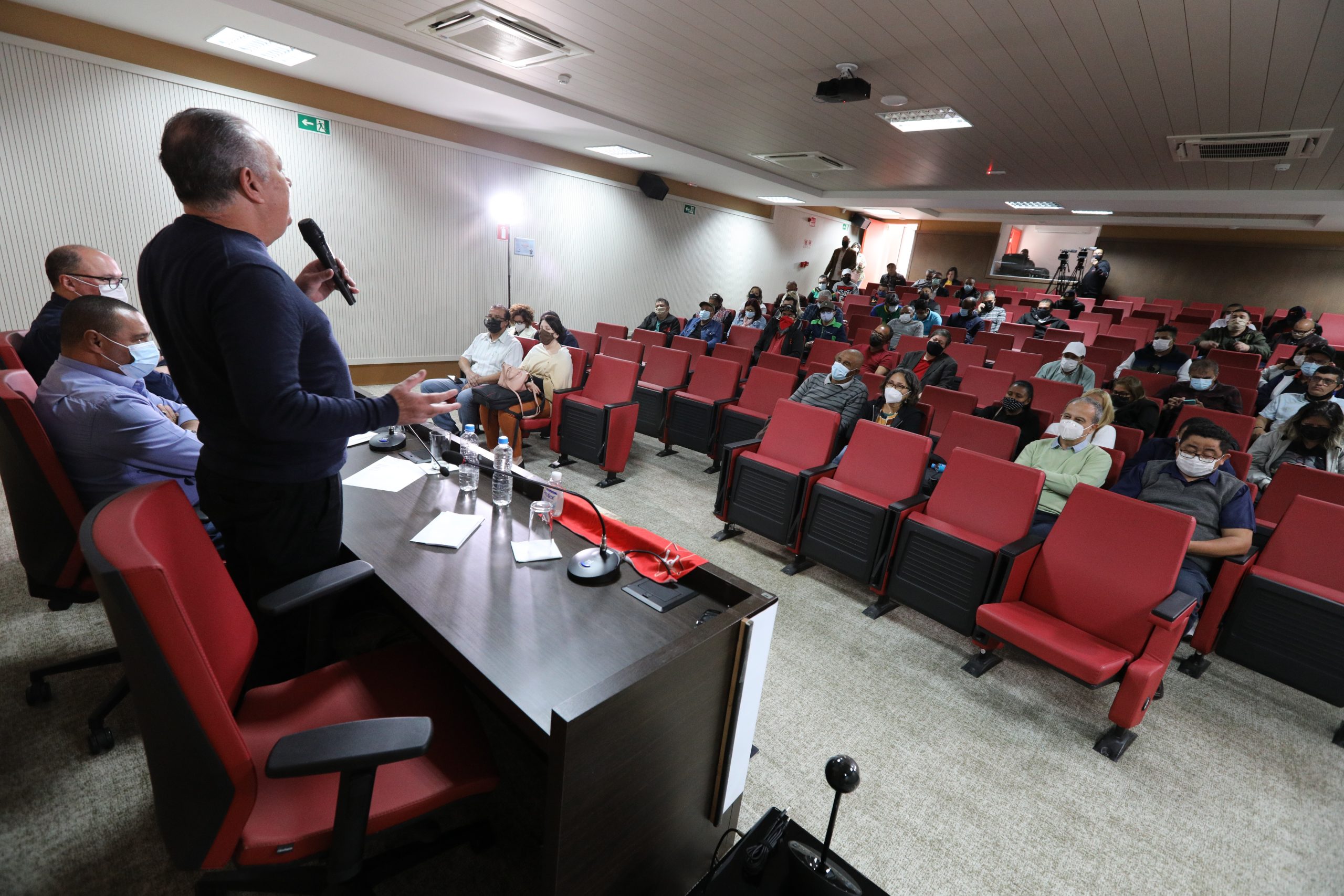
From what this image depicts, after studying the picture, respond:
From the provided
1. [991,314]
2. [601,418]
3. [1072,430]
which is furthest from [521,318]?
[991,314]

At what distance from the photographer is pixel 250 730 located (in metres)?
1.28

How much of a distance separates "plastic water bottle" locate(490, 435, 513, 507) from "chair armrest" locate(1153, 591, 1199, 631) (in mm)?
2459

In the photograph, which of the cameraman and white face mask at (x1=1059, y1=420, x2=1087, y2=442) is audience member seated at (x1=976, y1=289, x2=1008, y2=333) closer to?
the cameraman

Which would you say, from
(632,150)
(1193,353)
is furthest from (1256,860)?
(632,150)

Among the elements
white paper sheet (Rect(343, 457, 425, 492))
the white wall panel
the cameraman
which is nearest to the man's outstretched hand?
white paper sheet (Rect(343, 457, 425, 492))

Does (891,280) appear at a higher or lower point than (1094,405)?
higher

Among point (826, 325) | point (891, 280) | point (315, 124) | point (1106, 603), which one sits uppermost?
point (315, 124)

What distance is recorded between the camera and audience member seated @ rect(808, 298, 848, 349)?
7.46 m

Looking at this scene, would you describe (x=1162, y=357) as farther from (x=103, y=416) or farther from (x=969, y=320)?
(x=103, y=416)

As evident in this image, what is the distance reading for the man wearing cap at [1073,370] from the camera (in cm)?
530

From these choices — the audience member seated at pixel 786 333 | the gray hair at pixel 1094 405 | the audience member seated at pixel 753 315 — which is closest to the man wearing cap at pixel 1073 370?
the gray hair at pixel 1094 405

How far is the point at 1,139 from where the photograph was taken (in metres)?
4.32

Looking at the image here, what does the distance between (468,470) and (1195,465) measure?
3.34 meters

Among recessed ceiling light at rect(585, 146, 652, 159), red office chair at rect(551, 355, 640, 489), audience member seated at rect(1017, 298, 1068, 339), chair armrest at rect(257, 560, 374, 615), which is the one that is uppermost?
recessed ceiling light at rect(585, 146, 652, 159)
